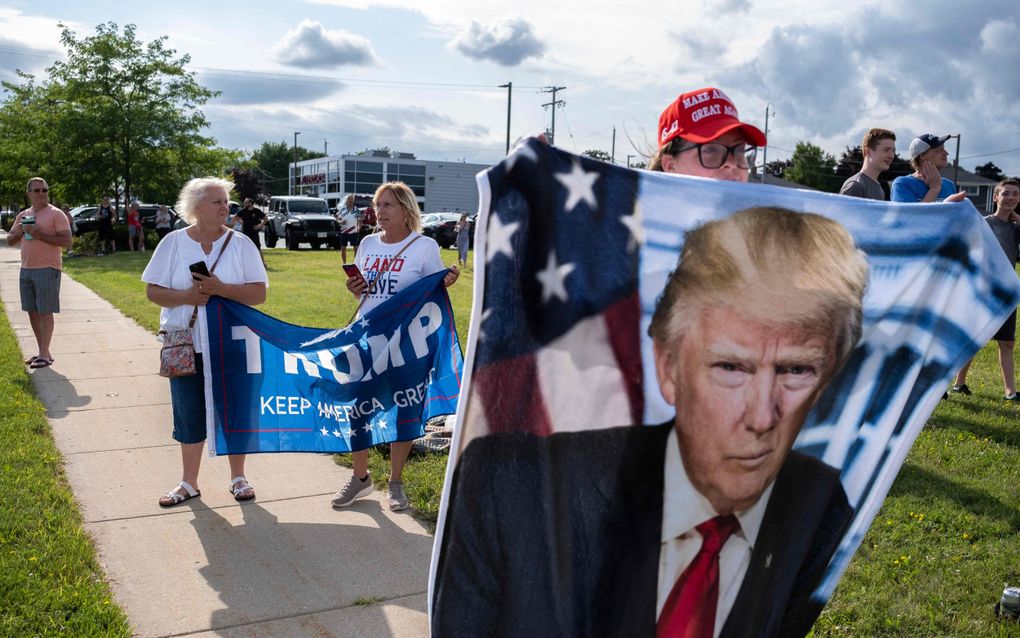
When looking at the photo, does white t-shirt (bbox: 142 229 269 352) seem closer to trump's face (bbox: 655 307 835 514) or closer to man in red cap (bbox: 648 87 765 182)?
man in red cap (bbox: 648 87 765 182)

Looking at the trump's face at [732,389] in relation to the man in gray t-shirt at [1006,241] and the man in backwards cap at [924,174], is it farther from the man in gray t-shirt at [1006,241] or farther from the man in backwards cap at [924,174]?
the man in gray t-shirt at [1006,241]

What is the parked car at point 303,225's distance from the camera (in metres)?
33.8

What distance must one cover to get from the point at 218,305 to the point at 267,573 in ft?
5.07

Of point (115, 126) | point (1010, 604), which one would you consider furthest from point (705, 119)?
point (115, 126)

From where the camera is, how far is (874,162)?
6.64m

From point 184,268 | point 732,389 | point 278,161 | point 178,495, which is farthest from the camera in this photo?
point 278,161

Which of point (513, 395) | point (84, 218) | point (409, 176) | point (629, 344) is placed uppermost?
point (409, 176)

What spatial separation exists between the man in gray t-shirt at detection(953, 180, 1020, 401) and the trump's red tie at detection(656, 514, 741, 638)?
6.87m

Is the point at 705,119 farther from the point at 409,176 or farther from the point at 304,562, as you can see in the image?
the point at 409,176

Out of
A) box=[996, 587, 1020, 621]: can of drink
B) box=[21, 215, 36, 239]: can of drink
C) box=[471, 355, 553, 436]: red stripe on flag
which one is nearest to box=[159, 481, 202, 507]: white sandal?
box=[471, 355, 553, 436]: red stripe on flag

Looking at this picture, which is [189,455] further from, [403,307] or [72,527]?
[403,307]

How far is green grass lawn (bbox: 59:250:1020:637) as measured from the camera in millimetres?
3891

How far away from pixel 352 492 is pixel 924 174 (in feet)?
14.0

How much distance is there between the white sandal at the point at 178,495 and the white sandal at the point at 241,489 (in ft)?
0.72
